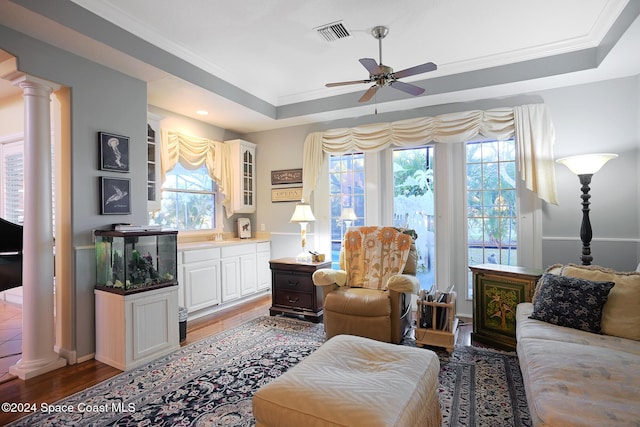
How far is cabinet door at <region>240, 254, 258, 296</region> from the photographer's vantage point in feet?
15.0

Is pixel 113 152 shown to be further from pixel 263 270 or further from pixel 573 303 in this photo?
pixel 573 303

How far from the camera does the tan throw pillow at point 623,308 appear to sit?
213cm

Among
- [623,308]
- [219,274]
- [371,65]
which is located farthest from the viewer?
[219,274]

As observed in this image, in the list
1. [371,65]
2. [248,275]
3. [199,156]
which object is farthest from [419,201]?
[199,156]

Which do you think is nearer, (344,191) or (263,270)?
(344,191)

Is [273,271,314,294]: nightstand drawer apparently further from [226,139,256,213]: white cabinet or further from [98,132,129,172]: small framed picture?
[98,132,129,172]: small framed picture

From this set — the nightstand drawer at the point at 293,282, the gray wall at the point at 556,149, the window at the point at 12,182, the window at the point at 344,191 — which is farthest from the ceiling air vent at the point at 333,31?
the window at the point at 12,182

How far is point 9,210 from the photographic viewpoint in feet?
14.8

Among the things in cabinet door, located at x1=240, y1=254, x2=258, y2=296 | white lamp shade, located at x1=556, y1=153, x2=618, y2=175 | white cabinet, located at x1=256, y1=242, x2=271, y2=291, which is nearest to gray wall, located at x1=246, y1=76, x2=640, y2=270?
white lamp shade, located at x1=556, y1=153, x2=618, y2=175

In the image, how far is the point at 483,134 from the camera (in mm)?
3812

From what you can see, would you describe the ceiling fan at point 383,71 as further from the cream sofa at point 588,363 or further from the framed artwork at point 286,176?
the framed artwork at point 286,176

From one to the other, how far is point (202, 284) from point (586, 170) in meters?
4.07

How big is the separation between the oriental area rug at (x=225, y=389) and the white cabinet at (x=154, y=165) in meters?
1.64

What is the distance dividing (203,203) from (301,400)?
152 inches
